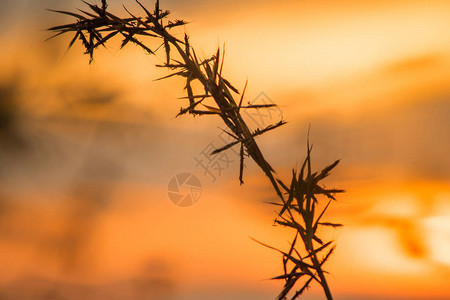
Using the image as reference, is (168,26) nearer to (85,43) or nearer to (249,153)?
(85,43)

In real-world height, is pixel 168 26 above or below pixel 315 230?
above

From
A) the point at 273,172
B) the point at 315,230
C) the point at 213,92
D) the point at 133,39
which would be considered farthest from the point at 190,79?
the point at 315,230

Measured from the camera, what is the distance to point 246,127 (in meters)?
3.65

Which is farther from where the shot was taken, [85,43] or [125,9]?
[85,43]

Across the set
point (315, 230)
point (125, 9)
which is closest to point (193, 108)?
point (125, 9)

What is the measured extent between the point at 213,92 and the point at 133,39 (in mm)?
687

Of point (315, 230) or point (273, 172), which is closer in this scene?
point (273, 172)

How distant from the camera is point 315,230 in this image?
12.9ft

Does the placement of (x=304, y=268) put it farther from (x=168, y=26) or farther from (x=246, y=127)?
(x=168, y=26)

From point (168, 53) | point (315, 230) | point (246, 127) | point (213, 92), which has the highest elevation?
point (168, 53)

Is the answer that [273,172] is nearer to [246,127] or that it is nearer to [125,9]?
[246,127]

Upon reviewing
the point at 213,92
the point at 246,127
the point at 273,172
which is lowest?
the point at 273,172

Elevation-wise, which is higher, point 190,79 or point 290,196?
point 190,79

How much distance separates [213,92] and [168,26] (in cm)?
55
